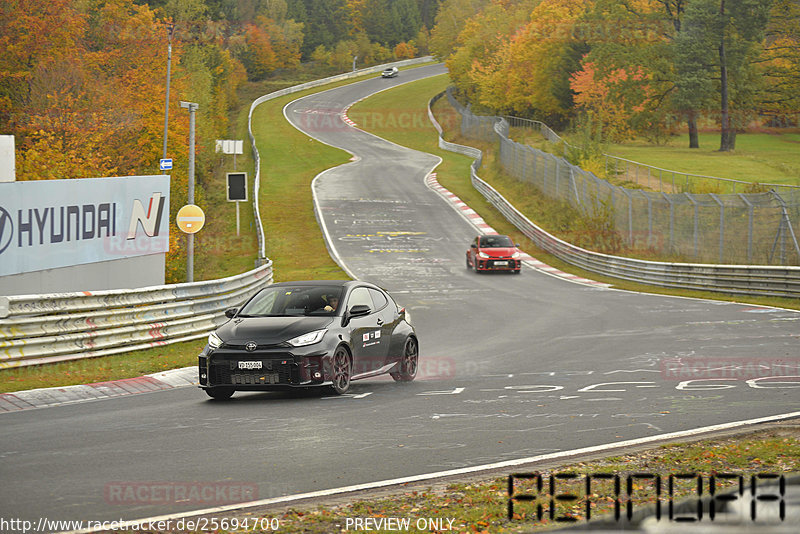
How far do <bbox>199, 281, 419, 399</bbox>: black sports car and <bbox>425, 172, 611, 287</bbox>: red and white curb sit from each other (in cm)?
2133

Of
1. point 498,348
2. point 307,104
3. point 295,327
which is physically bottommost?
point 498,348

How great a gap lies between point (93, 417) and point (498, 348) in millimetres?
9224

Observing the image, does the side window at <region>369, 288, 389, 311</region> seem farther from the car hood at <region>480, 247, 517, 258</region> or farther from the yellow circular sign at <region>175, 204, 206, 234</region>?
the car hood at <region>480, 247, 517, 258</region>

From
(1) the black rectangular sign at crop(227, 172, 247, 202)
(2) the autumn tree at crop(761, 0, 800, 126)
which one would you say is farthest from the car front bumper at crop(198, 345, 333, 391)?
(2) the autumn tree at crop(761, 0, 800, 126)

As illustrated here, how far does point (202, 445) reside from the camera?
356 inches

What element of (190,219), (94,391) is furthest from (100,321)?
(190,219)

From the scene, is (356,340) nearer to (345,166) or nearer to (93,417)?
(93,417)

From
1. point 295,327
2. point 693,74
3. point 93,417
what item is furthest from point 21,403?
point 693,74

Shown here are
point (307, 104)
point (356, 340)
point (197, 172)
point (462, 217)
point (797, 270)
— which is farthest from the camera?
point (307, 104)

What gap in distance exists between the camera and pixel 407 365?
14.4 meters

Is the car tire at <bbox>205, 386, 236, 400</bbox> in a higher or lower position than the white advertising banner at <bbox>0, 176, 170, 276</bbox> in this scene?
lower

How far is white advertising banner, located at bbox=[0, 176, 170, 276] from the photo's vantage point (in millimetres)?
16578

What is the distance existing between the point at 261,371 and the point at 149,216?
1045 centimetres

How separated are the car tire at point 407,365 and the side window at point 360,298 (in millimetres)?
956
